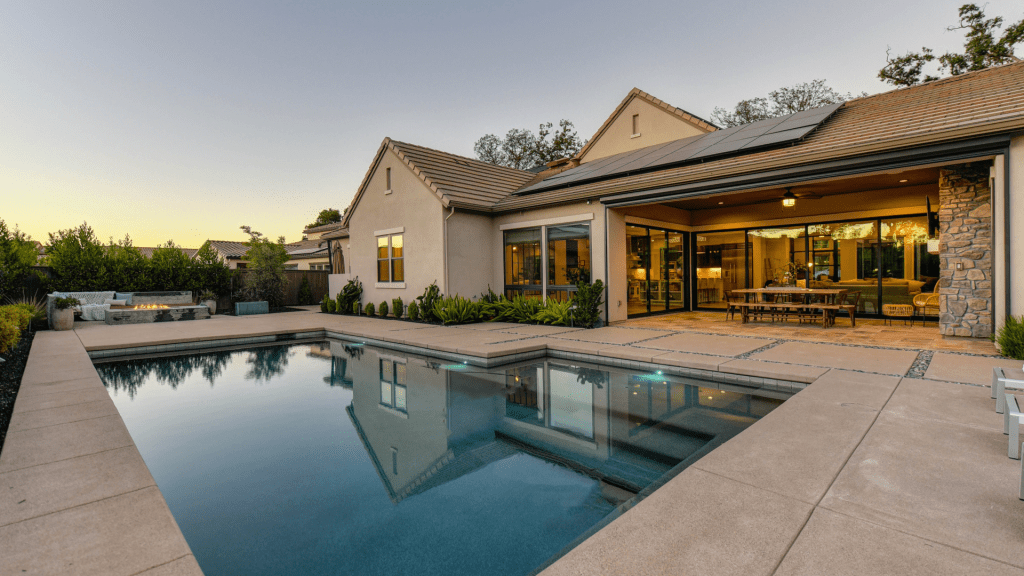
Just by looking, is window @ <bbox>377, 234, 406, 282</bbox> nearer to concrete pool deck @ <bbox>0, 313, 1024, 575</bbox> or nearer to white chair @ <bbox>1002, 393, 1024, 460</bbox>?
concrete pool deck @ <bbox>0, 313, 1024, 575</bbox>

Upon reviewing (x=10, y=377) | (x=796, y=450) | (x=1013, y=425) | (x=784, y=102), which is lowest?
(x=796, y=450)

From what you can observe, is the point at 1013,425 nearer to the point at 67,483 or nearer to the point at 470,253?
the point at 67,483

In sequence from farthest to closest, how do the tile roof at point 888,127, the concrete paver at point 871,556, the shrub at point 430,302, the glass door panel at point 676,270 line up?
the glass door panel at point 676,270 < the shrub at point 430,302 < the tile roof at point 888,127 < the concrete paver at point 871,556

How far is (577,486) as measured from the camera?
3.18 meters

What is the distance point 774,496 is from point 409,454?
2.71 m

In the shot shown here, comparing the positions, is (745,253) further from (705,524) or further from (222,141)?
(222,141)

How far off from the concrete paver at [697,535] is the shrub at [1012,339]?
563 centimetres

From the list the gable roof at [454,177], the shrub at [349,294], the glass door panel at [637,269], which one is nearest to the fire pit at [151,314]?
the shrub at [349,294]

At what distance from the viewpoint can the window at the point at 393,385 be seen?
17.4 feet

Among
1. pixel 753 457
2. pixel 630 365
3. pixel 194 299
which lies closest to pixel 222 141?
pixel 194 299

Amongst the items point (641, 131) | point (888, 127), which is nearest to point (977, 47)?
point (641, 131)

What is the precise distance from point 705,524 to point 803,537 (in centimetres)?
39

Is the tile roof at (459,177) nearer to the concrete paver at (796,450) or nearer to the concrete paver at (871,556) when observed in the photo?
the concrete paver at (796,450)

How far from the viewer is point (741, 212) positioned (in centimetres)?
1227
